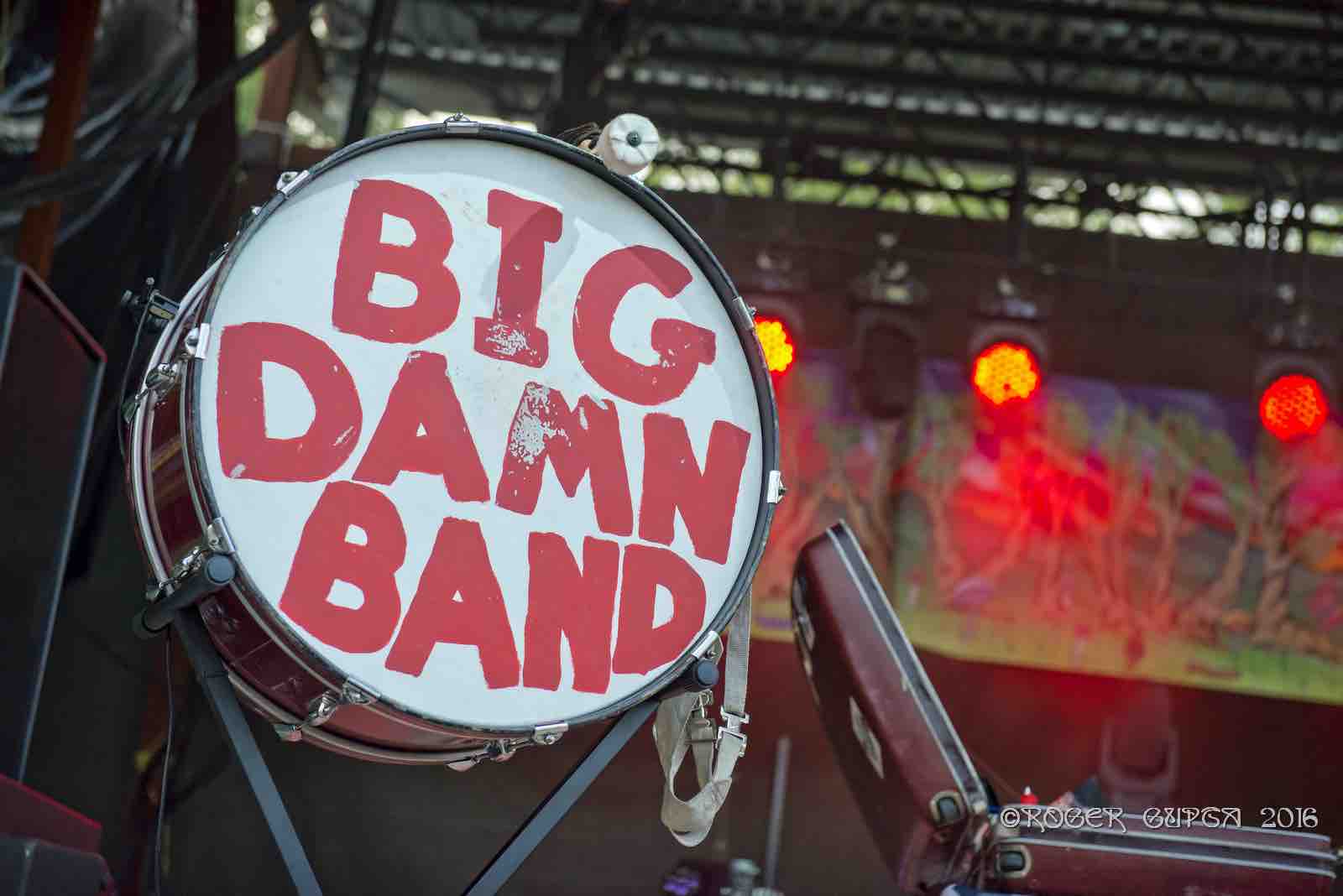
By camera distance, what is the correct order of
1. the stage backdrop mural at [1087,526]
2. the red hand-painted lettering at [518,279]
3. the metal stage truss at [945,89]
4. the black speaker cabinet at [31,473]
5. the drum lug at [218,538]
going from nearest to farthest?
the drum lug at [218,538] → the red hand-painted lettering at [518,279] → the black speaker cabinet at [31,473] → the stage backdrop mural at [1087,526] → the metal stage truss at [945,89]

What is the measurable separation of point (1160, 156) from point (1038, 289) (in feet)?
5.10

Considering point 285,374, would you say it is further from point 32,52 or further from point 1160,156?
point 1160,156

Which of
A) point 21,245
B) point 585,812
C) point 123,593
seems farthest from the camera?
point 585,812

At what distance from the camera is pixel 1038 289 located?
5.93 meters

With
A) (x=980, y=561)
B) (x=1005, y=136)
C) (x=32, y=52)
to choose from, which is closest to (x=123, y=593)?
(x=32, y=52)

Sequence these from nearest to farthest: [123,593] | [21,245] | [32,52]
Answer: [21,245], [32,52], [123,593]

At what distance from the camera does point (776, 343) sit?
560 cm

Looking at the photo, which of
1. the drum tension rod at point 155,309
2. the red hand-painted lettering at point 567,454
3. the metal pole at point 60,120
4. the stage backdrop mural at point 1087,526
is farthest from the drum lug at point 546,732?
the stage backdrop mural at point 1087,526

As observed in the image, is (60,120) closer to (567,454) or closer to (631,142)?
(631,142)

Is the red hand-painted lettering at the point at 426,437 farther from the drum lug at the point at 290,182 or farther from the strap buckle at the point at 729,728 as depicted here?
the strap buckle at the point at 729,728

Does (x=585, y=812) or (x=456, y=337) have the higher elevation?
(x=456, y=337)

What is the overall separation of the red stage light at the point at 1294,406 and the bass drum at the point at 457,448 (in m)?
4.76

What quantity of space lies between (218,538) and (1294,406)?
5.41 m

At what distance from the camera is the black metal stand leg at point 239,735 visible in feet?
4.72
